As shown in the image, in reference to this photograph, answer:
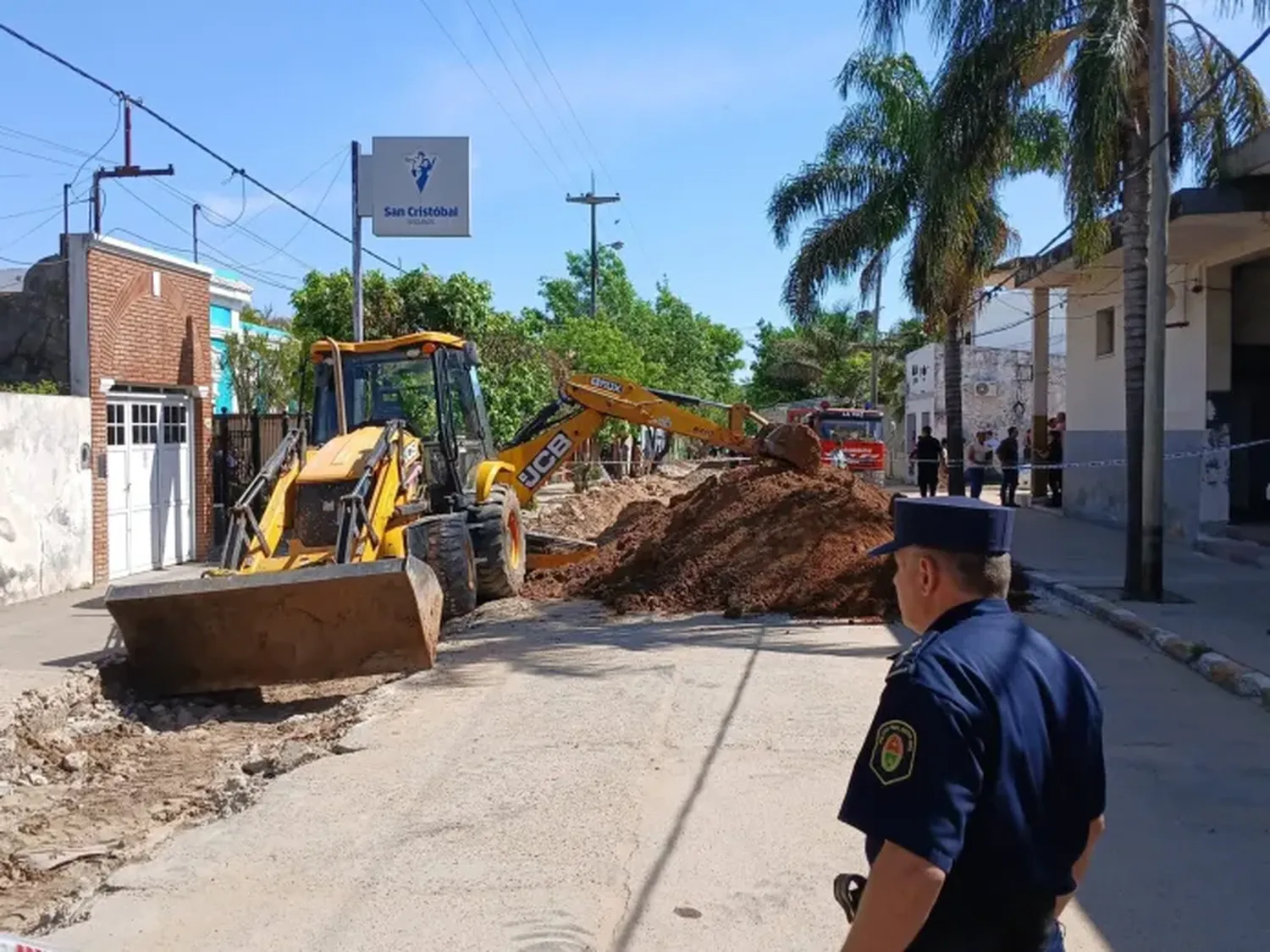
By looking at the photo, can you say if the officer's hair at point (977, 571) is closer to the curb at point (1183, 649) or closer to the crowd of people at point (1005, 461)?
the curb at point (1183, 649)

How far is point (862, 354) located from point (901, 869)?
66.9 m

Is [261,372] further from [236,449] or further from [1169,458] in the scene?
[1169,458]

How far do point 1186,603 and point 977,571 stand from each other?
11.6m

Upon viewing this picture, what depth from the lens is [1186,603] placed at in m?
13.1

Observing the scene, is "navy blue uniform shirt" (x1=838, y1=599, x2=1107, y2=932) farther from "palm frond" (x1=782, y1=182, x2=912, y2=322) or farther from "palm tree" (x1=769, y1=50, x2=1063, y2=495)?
"palm frond" (x1=782, y1=182, x2=912, y2=322)

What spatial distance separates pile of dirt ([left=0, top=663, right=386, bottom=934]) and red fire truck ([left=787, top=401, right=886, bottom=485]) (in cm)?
2370

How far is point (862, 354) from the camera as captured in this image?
222 ft

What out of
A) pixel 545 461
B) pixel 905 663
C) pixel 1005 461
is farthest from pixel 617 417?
pixel 905 663

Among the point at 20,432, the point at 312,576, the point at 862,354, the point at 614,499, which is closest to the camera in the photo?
the point at 312,576

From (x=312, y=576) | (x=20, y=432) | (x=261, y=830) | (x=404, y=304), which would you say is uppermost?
(x=404, y=304)

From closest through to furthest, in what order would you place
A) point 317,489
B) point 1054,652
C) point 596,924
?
point 1054,652 → point 596,924 → point 317,489

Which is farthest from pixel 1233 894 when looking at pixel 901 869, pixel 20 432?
pixel 20 432

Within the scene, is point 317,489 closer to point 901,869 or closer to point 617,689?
point 617,689

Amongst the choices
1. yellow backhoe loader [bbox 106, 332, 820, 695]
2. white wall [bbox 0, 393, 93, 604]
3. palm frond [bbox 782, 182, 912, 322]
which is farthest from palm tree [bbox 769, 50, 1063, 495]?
white wall [bbox 0, 393, 93, 604]
